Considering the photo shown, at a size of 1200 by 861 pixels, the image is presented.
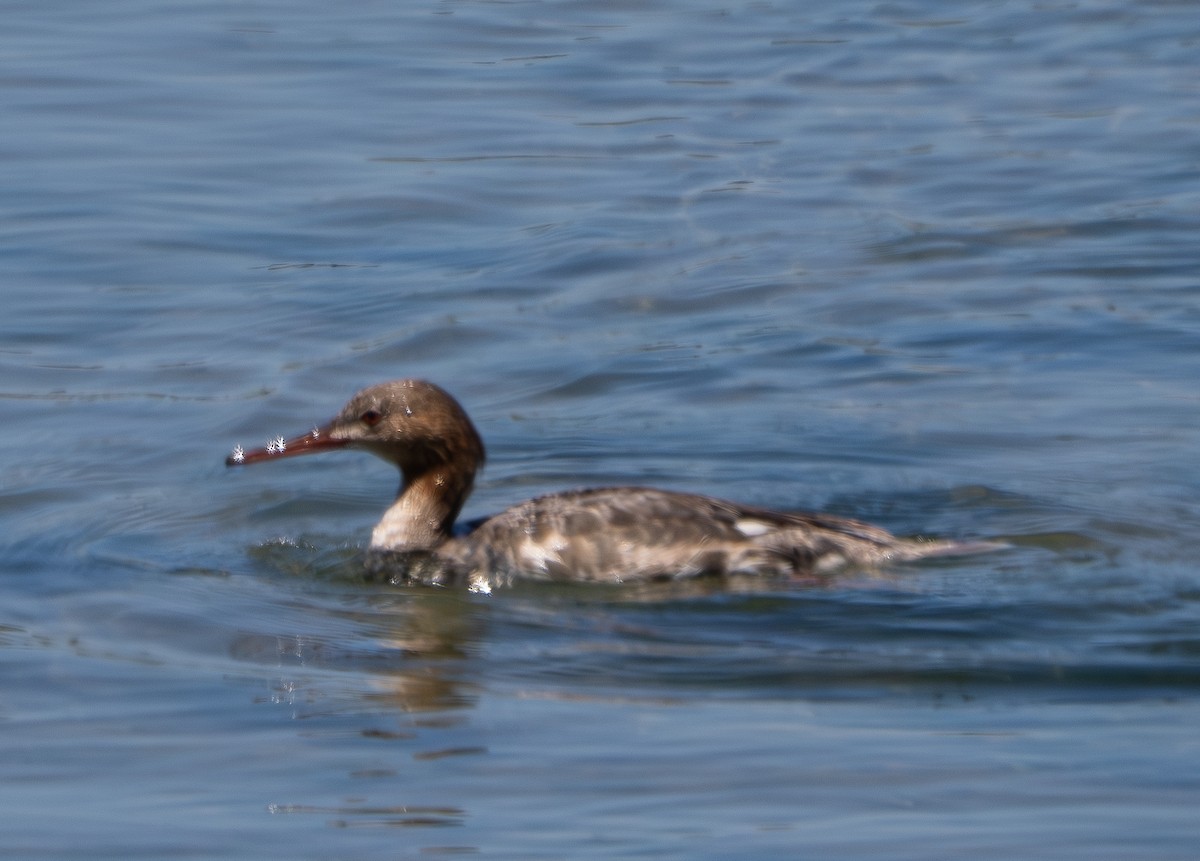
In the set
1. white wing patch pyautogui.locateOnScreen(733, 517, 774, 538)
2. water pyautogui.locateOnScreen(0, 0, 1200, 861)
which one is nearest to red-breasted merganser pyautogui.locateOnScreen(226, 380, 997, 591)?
white wing patch pyautogui.locateOnScreen(733, 517, 774, 538)

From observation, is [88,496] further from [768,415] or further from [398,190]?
[398,190]

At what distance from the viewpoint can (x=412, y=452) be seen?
9.62 m

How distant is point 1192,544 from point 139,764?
179 inches

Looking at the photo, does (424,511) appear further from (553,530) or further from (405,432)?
(553,530)

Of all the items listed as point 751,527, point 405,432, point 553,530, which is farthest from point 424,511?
point 751,527

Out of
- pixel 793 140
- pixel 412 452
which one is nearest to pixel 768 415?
pixel 412 452

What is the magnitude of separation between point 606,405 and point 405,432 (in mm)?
2197

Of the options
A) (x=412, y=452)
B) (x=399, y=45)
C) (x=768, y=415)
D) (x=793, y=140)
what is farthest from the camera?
(x=399, y=45)

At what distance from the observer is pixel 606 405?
1157 cm

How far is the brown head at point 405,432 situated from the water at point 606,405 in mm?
560

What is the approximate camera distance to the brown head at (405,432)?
9.48 meters

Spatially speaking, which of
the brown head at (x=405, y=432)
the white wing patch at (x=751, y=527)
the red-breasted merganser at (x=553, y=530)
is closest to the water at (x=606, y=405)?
the red-breasted merganser at (x=553, y=530)

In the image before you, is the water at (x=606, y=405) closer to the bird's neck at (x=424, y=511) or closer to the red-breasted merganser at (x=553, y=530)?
the red-breasted merganser at (x=553, y=530)

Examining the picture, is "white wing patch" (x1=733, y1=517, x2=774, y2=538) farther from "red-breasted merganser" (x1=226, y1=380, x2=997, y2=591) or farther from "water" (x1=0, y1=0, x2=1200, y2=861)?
"water" (x1=0, y1=0, x2=1200, y2=861)
